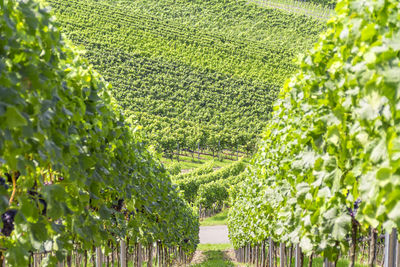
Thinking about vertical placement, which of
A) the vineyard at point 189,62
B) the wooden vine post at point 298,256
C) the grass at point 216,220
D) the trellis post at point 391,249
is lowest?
the grass at point 216,220

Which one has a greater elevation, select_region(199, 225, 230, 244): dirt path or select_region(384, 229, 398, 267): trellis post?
select_region(384, 229, 398, 267): trellis post

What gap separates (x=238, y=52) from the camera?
69.2m

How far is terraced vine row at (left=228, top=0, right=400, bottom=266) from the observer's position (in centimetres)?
197

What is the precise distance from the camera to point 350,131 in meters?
2.74

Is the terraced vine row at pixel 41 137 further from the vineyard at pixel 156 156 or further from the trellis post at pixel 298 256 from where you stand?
the trellis post at pixel 298 256

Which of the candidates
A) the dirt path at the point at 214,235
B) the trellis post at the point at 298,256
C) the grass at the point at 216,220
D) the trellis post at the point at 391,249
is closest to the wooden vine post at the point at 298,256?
the trellis post at the point at 298,256

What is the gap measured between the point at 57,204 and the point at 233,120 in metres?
51.6

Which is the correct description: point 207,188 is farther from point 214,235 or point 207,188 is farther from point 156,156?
point 156,156

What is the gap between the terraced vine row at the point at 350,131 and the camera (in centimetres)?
197

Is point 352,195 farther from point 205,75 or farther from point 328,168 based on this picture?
point 205,75

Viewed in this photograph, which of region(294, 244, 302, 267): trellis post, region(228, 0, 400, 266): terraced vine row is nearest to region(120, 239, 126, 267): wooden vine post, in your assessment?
region(294, 244, 302, 267): trellis post

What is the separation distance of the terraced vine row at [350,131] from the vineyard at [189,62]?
37733 millimetres

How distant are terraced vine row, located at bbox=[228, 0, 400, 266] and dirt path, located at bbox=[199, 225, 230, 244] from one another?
22.3 m

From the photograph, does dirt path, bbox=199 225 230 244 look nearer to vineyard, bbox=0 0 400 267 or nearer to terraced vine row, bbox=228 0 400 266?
vineyard, bbox=0 0 400 267
